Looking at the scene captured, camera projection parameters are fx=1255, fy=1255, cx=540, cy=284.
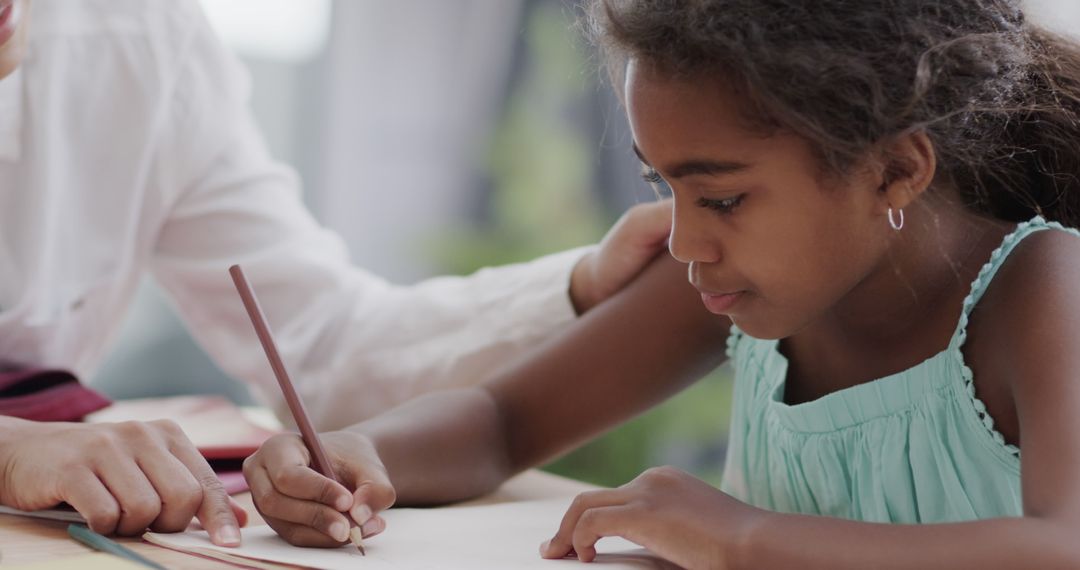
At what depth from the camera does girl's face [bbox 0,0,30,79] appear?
A: 0.89 m

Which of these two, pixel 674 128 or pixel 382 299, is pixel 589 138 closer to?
pixel 382 299

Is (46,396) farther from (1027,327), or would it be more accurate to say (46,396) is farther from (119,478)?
(1027,327)

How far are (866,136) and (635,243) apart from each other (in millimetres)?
316

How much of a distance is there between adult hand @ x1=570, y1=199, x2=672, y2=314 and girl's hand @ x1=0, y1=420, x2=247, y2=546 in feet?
1.28

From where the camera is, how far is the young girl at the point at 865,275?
69cm

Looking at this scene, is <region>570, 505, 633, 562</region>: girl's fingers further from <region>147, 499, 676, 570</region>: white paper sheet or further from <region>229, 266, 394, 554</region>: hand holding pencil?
<region>229, 266, 394, 554</region>: hand holding pencil

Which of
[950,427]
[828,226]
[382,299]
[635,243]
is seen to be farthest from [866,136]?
[382,299]

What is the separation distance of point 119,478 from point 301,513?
0.36 ft

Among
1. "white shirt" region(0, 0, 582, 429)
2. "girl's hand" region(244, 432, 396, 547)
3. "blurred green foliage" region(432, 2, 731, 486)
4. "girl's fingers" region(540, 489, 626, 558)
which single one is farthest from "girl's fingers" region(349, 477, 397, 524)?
"blurred green foliage" region(432, 2, 731, 486)

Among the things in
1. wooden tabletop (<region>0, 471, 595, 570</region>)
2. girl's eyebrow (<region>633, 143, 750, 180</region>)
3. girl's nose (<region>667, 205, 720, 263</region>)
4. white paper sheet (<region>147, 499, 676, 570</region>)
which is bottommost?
white paper sheet (<region>147, 499, 676, 570</region>)

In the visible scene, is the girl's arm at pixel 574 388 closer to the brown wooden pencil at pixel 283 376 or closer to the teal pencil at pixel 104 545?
the brown wooden pencil at pixel 283 376

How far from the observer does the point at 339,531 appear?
2.40ft

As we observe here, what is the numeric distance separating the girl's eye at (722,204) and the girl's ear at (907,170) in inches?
3.8

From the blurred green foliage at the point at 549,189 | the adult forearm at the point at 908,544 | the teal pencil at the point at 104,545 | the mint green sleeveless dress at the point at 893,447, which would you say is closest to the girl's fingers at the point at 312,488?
the teal pencil at the point at 104,545
